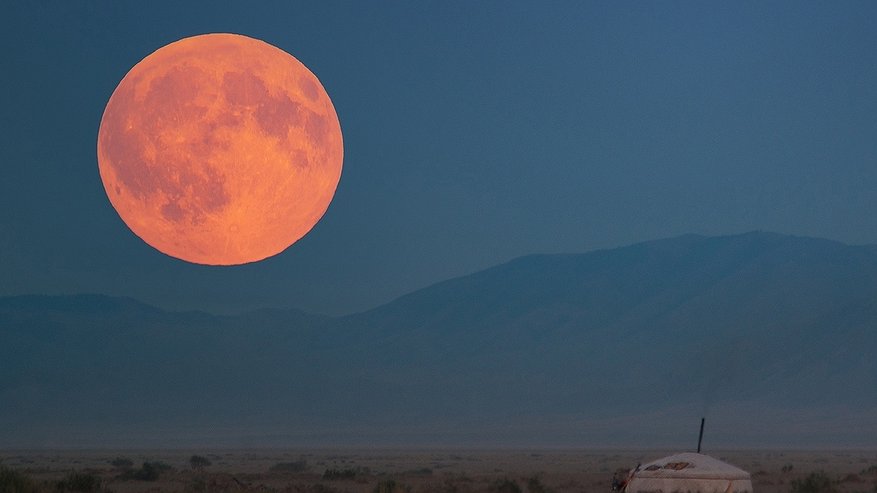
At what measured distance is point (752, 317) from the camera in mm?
169250

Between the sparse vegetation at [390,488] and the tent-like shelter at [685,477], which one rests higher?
the sparse vegetation at [390,488]

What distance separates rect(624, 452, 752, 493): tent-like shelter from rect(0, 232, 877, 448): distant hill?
3480 inches

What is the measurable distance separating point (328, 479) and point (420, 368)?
124 m

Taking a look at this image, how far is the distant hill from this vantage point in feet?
443

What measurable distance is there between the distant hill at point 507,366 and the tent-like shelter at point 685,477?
290ft

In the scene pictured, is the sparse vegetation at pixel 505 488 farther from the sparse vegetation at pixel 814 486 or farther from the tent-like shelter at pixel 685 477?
the sparse vegetation at pixel 814 486

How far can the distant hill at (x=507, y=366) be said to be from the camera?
443 ft

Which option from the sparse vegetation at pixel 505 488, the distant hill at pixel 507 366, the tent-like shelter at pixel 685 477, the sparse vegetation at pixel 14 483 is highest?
the distant hill at pixel 507 366

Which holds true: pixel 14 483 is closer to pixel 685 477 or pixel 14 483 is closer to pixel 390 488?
pixel 390 488

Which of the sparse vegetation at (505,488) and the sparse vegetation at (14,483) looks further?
the sparse vegetation at (505,488)

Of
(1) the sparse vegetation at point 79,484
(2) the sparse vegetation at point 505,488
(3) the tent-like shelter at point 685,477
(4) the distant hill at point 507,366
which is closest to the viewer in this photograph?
(3) the tent-like shelter at point 685,477

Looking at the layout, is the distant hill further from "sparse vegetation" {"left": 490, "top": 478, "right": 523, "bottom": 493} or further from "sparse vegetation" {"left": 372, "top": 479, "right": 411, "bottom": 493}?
"sparse vegetation" {"left": 372, "top": 479, "right": 411, "bottom": 493}

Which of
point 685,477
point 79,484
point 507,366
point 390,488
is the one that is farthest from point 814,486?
point 507,366

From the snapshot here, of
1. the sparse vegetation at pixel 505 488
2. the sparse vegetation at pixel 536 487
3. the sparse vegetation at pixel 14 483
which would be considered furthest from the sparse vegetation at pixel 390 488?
the sparse vegetation at pixel 14 483
